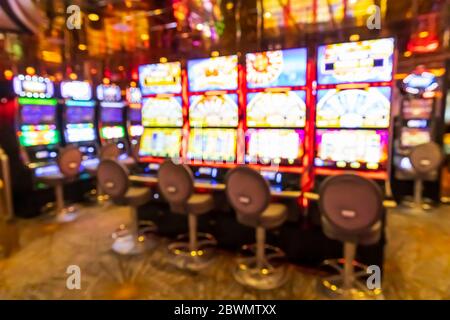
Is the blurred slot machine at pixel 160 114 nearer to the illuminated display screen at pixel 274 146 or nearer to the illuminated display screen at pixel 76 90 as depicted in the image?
the illuminated display screen at pixel 274 146

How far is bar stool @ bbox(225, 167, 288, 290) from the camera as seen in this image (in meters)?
2.59

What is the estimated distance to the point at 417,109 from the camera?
5277mm

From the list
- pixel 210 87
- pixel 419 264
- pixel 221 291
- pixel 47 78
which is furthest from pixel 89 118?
pixel 419 264

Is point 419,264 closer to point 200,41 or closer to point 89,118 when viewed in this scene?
point 89,118

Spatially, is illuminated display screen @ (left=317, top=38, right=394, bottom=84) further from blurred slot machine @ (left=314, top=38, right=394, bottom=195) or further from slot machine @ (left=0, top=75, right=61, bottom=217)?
slot machine @ (left=0, top=75, right=61, bottom=217)

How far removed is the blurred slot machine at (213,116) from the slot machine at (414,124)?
3.48m

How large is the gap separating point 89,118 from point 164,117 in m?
2.53

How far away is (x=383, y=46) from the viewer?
2555 millimetres

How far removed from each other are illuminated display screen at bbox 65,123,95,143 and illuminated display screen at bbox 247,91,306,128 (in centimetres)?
339

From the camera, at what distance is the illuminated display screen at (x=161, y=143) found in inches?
142

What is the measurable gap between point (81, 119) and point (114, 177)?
2.65 metres

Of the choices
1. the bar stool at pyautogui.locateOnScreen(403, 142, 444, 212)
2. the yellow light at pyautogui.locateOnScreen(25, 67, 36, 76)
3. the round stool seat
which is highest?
the yellow light at pyautogui.locateOnScreen(25, 67, 36, 76)

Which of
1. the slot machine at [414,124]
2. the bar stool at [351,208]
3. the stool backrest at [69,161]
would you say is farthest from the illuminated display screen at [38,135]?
the slot machine at [414,124]

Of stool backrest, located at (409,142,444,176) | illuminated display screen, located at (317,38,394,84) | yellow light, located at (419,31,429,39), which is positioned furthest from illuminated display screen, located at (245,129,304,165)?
yellow light, located at (419,31,429,39)
